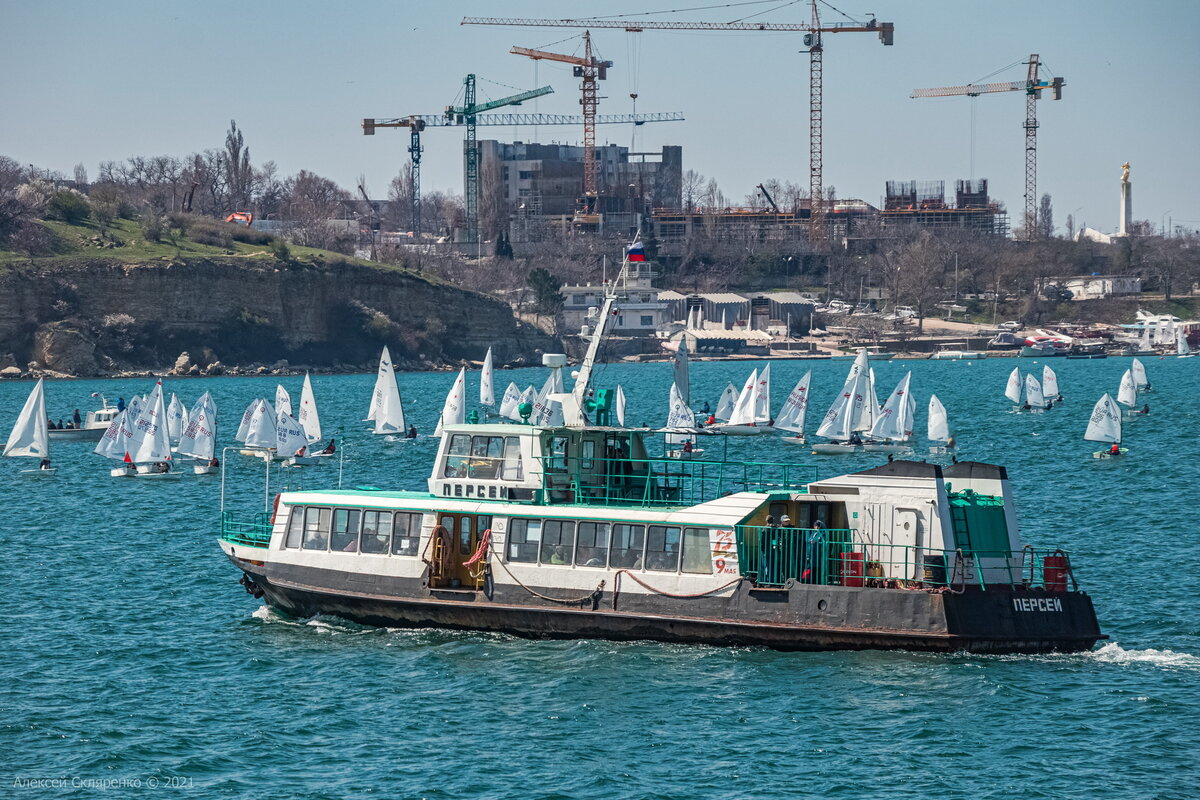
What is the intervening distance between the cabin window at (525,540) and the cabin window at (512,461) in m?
1.44

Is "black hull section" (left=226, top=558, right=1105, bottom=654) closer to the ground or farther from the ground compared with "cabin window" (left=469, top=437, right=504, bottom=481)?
closer to the ground

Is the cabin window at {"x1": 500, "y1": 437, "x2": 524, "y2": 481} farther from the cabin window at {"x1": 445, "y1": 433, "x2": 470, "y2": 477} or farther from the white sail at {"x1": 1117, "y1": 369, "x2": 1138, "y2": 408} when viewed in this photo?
the white sail at {"x1": 1117, "y1": 369, "x2": 1138, "y2": 408}

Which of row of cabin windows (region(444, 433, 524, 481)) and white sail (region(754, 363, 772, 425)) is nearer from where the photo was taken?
row of cabin windows (region(444, 433, 524, 481))

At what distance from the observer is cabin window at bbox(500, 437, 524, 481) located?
34.4 meters

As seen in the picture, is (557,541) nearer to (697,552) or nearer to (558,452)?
(558,452)

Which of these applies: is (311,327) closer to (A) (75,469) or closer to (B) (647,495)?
(A) (75,469)

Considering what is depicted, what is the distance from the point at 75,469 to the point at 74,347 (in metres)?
79.7

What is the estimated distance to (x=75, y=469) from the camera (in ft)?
234

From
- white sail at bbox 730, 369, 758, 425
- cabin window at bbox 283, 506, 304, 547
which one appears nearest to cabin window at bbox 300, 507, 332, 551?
cabin window at bbox 283, 506, 304, 547

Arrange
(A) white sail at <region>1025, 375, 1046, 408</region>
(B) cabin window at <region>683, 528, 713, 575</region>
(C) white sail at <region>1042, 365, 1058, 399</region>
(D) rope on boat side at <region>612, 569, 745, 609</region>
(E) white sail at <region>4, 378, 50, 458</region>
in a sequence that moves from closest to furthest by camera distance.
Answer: (D) rope on boat side at <region>612, 569, 745, 609</region> < (B) cabin window at <region>683, 528, 713, 575</region> < (E) white sail at <region>4, 378, 50, 458</region> < (A) white sail at <region>1025, 375, 1046, 408</region> < (C) white sail at <region>1042, 365, 1058, 399</region>

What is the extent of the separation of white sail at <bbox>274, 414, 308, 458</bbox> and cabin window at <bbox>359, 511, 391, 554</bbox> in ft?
120

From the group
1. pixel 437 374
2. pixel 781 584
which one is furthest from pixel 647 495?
→ pixel 437 374

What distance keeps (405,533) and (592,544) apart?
436cm

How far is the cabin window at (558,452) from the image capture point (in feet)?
112
